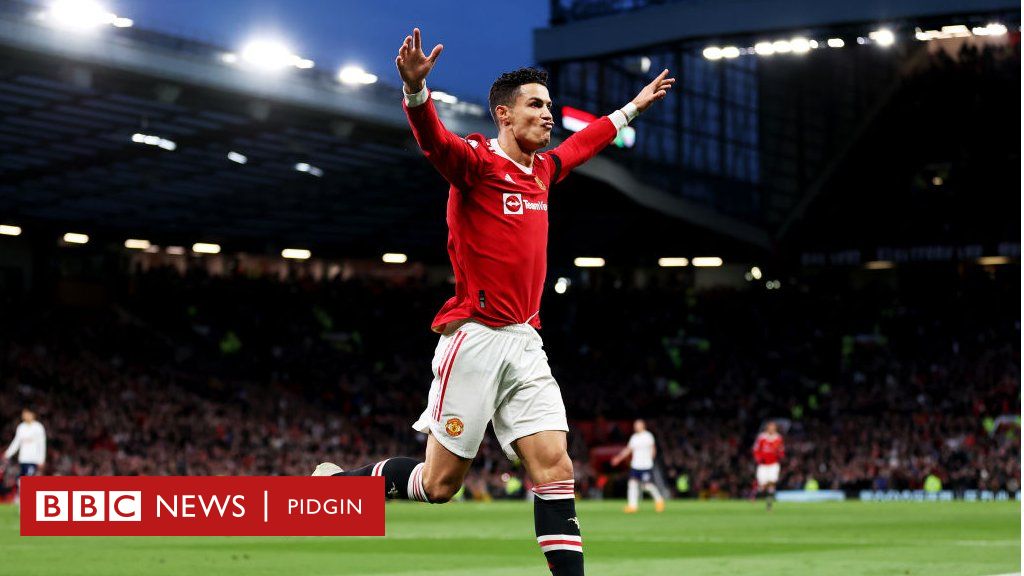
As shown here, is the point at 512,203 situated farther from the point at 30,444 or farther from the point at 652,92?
the point at 30,444

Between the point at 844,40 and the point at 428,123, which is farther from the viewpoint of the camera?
the point at 844,40

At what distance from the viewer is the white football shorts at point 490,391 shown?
7.48m

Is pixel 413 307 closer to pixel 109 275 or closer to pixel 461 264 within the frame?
pixel 109 275

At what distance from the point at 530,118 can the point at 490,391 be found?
1435mm

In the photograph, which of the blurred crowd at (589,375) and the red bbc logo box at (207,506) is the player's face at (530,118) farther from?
the blurred crowd at (589,375)

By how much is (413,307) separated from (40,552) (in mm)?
38175

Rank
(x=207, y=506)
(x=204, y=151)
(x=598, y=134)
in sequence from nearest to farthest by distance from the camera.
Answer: (x=598, y=134), (x=207, y=506), (x=204, y=151)

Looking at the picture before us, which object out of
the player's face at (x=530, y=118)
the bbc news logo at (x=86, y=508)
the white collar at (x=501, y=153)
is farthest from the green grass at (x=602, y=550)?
the player's face at (x=530, y=118)

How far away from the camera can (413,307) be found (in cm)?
5312

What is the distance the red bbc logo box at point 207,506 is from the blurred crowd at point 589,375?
50.1ft

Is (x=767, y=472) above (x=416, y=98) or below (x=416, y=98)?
below

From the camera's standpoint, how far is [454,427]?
7.55 metres

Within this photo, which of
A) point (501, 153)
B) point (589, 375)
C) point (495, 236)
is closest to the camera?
point (495, 236)

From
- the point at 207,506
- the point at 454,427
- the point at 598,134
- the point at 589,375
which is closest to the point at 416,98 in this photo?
the point at 454,427
